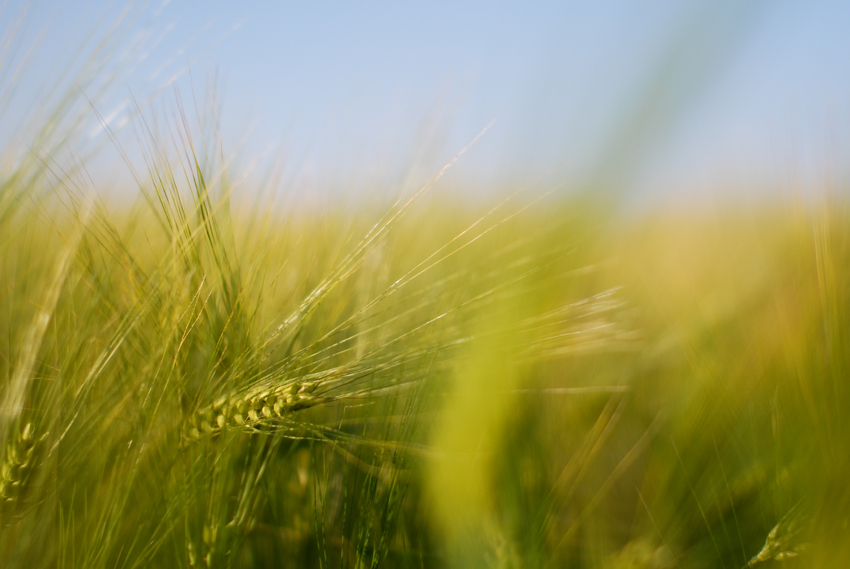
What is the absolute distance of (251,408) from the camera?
0.45 metres

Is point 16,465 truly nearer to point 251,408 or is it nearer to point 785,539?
point 251,408

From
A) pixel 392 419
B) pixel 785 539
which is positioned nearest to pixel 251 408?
pixel 392 419

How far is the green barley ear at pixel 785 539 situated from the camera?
42 centimetres

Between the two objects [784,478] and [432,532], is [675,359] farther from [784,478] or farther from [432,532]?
[432,532]

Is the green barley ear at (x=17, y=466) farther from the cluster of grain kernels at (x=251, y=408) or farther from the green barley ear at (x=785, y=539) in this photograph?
the green barley ear at (x=785, y=539)

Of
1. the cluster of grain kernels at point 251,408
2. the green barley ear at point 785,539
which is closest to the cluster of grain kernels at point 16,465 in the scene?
the cluster of grain kernels at point 251,408

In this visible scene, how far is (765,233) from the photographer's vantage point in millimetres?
650

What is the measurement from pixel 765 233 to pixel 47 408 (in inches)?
32.9

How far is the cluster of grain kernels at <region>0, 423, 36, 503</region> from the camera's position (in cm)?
41

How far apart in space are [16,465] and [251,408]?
0.65 ft

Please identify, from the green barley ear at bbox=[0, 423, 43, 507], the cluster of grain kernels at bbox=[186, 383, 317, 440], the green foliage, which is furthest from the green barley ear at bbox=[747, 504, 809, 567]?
the green barley ear at bbox=[0, 423, 43, 507]

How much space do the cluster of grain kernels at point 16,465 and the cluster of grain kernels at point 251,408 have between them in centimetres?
13

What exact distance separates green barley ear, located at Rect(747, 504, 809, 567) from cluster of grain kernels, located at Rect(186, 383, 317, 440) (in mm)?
433

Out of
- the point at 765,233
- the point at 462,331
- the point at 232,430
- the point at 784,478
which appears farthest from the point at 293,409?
the point at 765,233
